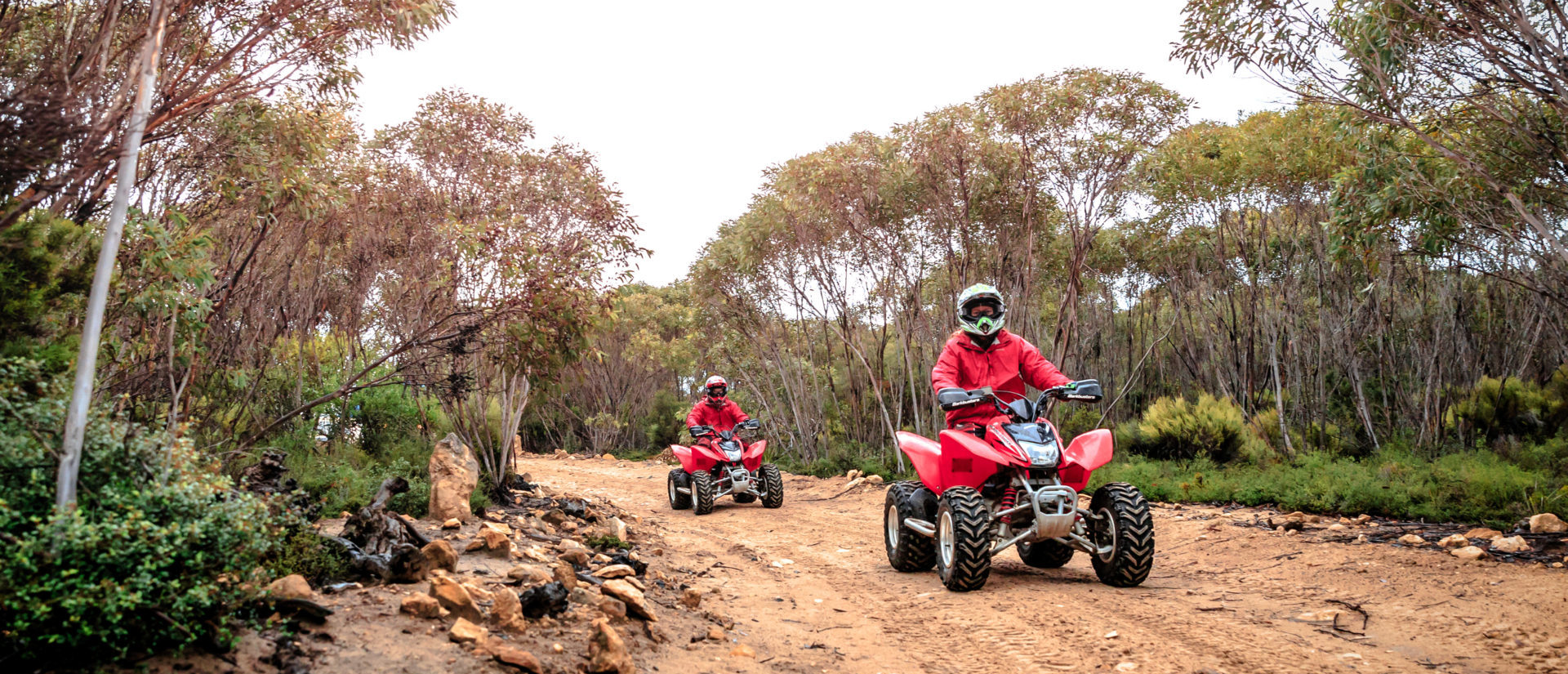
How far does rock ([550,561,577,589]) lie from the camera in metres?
4.92

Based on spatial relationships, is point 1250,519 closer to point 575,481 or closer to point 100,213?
point 100,213

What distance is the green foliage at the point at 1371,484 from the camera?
7848mm

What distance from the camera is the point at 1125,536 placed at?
5.48 meters

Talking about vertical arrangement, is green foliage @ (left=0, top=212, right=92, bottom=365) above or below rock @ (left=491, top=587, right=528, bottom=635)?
above

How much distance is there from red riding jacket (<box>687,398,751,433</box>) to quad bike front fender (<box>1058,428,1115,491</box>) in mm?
7287

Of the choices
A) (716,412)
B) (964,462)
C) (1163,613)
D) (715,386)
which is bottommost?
(1163,613)

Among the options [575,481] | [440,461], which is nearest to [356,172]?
[440,461]

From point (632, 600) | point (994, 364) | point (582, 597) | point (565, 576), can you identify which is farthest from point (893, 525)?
point (582, 597)

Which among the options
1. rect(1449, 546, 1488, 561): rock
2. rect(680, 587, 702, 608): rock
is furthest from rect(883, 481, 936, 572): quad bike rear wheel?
rect(1449, 546, 1488, 561): rock

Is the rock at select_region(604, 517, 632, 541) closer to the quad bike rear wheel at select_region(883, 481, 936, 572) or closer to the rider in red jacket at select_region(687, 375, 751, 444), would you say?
the quad bike rear wheel at select_region(883, 481, 936, 572)

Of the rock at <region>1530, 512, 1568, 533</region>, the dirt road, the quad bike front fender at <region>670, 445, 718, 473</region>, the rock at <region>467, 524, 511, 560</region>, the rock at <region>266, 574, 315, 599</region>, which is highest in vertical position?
the quad bike front fender at <region>670, 445, 718, 473</region>

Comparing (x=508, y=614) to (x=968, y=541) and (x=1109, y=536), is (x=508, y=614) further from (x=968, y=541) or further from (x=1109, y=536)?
(x=1109, y=536)

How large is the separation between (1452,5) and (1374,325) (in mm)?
10754

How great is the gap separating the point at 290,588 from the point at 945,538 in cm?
387
